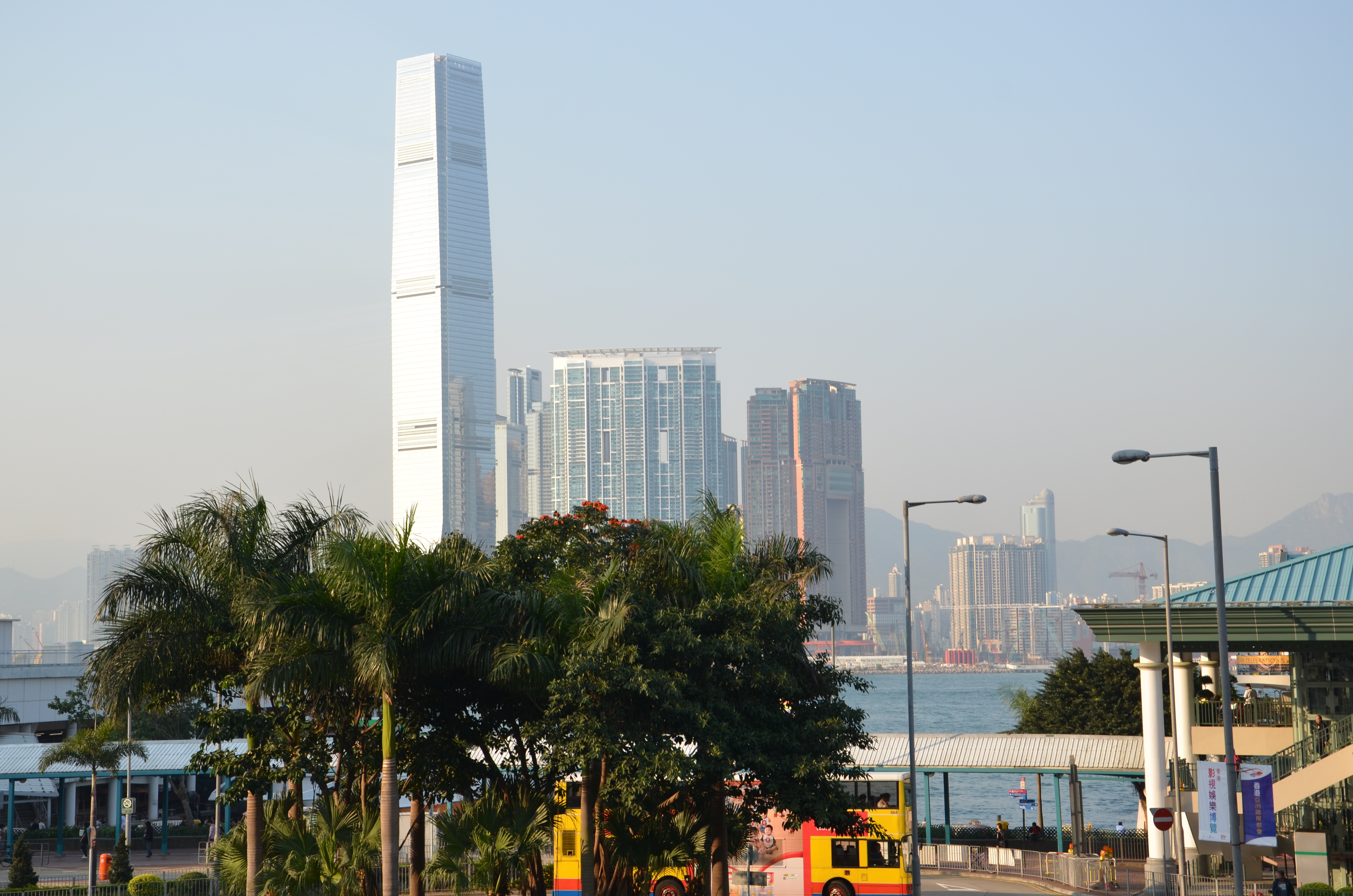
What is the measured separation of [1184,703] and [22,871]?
32313 millimetres

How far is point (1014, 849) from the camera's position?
1587 inches

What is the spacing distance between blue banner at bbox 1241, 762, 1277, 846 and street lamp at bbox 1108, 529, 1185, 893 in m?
7.56

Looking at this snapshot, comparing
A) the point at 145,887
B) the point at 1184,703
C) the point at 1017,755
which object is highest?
the point at 1184,703

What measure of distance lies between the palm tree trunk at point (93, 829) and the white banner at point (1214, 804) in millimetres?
23097

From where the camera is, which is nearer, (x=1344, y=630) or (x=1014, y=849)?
(x=1344, y=630)

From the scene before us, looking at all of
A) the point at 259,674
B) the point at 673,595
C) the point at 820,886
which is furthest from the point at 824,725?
the point at 820,886

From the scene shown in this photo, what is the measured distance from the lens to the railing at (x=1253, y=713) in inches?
1468

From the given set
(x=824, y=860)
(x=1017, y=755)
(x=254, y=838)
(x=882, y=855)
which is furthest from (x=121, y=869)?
(x=1017, y=755)

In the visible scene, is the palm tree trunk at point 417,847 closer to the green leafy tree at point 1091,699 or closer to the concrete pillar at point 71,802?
the concrete pillar at point 71,802

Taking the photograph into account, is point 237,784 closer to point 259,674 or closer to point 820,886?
point 259,674

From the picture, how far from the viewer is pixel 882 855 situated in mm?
32094

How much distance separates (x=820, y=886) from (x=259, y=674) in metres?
17.0

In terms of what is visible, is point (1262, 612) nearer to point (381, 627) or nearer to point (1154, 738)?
point (1154, 738)

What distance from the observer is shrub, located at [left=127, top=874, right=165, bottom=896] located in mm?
30438
